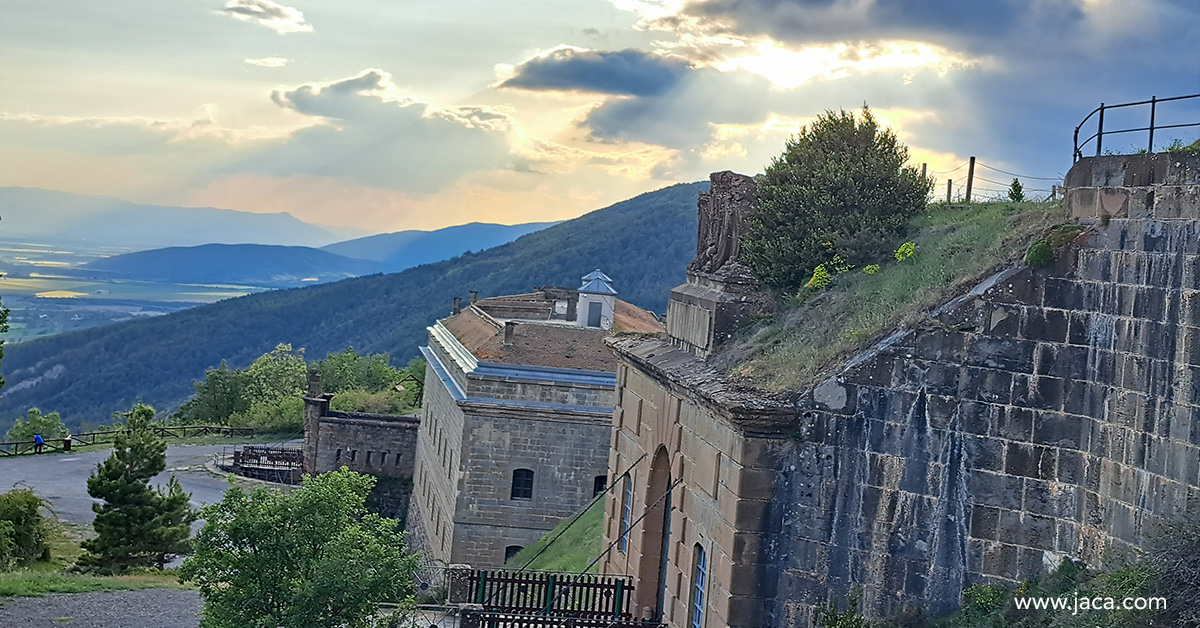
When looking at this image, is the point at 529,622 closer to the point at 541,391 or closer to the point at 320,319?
the point at 541,391

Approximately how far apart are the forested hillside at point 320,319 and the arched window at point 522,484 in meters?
107

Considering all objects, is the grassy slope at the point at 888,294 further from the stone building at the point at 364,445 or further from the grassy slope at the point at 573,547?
the stone building at the point at 364,445

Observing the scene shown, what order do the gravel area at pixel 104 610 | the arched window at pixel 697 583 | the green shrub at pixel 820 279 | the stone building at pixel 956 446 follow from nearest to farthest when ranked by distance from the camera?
1. the stone building at pixel 956 446
2. the arched window at pixel 697 583
3. the green shrub at pixel 820 279
4. the gravel area at pixel 104 610

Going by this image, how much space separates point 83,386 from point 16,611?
145879mm

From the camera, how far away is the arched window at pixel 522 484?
35000 mm

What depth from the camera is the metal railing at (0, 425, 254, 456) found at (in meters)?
53.9

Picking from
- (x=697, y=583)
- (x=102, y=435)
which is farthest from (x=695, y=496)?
(x=102, y=435)

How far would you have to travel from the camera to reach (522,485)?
115ft

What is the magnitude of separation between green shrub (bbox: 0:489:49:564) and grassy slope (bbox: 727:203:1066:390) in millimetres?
21762

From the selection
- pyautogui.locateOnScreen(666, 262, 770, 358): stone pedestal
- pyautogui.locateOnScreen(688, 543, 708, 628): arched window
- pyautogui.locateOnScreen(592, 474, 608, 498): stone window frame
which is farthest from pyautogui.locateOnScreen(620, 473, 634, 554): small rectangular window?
pyautogui.locateOnScreen(592, 474, 608, 498): stone window frame

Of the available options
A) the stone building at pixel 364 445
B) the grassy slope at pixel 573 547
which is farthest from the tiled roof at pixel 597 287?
the stone building at pixel 364 445

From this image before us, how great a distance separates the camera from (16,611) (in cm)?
2333

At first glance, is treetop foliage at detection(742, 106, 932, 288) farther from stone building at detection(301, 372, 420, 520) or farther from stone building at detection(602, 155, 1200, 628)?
stone building at detection(301, 372, 420, 520)

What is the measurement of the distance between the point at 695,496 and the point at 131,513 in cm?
1888
